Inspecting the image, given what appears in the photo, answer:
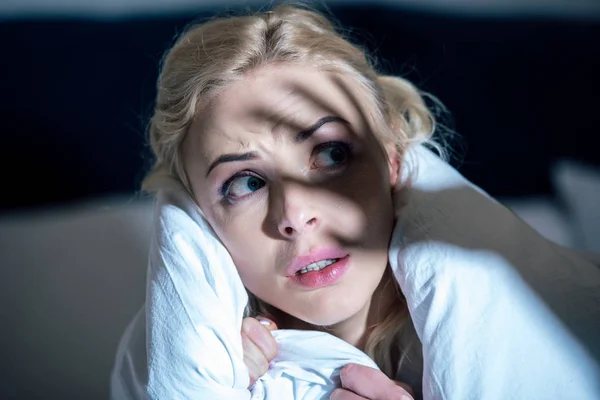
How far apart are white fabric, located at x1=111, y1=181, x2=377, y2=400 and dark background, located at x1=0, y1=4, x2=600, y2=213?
31.9 inches

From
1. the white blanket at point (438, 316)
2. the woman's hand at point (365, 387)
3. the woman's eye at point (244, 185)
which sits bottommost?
the woman's hand at point (365, 387)

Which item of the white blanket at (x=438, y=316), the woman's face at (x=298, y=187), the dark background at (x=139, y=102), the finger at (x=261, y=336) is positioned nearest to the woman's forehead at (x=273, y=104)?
the woman's face at (x=298, y=187)

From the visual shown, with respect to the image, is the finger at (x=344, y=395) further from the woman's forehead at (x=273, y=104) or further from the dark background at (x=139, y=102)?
the dark background at (x=139, y=102)

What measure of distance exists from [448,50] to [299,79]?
0.95 m

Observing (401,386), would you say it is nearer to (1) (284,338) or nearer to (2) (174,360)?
(1) (284,338)

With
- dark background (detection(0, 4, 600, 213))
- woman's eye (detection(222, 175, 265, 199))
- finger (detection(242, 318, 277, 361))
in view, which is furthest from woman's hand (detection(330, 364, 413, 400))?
dark background (detection(0, 4, 600, 213))

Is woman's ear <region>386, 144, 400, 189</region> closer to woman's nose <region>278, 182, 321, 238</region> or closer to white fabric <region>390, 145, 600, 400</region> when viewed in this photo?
white fabric <region>390, 145, 600, 400</region>

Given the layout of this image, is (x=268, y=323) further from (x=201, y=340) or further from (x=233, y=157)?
(x=233, y=157)

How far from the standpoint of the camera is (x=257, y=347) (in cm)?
92

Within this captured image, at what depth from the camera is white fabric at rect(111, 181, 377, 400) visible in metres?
0.85

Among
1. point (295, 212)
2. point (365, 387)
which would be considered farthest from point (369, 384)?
point (295, 212)

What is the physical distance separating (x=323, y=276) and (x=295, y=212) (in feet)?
0.29

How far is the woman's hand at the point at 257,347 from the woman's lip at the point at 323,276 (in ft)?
0.37

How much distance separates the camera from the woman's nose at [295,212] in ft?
2.68
